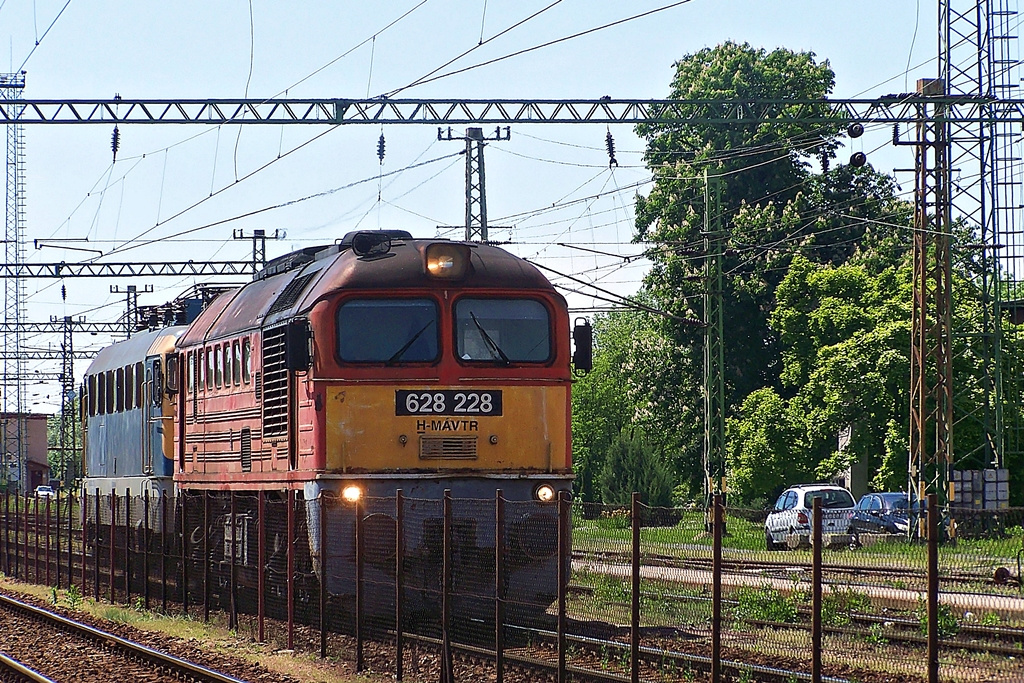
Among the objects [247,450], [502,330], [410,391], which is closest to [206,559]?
[247,450]

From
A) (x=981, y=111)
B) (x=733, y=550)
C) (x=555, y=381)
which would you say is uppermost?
(x=981, y=111)

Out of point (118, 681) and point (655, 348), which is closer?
point (118, 681)

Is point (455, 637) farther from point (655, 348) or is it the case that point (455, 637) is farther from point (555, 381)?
point (655, 348)

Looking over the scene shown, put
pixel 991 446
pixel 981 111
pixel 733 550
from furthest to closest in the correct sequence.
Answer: pixel 991 446
pixel 981 111
pixel 733 550

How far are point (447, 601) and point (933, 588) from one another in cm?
557

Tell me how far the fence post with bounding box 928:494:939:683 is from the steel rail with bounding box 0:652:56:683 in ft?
28.6

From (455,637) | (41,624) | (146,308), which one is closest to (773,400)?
(146,308)

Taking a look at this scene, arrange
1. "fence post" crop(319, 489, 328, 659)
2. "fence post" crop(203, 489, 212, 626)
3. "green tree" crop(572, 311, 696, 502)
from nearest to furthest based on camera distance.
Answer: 1. "fence post" crop(319, 489, 328, 659)
2. "fence post" crop(203, 489, 212, 626)
3. "green tree" crop(572, 311, 696, 502)

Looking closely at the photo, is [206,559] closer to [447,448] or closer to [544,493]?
[447,448]

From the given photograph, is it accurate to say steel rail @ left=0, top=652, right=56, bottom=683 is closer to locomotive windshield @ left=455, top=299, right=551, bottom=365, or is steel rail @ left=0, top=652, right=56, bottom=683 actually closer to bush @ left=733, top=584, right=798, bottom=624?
locomotive windshield @ left=455, top=299, right=551, bottom=365

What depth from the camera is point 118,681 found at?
1470cm

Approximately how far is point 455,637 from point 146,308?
16.6 metres

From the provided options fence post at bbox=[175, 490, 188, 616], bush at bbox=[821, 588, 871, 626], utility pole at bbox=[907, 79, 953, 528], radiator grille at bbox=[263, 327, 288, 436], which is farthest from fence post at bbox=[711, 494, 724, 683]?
utility pole at bbox=[907, 79, 953, 528]

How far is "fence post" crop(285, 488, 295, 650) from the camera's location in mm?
15938
